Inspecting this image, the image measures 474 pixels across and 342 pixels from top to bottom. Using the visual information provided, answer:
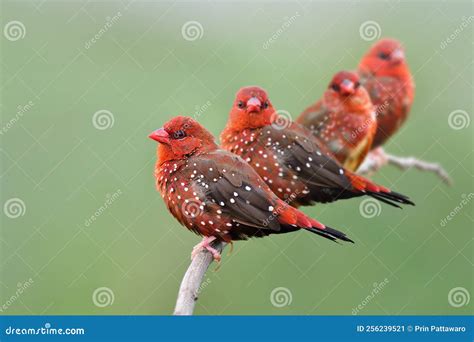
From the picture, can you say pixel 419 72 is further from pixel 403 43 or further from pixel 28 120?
pixel 28 120

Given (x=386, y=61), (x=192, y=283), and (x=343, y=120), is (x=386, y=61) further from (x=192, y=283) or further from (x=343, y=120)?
(x=192, y=283)

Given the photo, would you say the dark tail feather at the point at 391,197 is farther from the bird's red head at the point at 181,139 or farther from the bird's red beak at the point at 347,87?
the bird's red head at the point at 181,139

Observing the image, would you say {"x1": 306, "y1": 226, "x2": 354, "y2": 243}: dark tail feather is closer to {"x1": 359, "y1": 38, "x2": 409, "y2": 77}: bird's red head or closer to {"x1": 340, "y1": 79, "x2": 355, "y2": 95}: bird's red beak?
{"x1": 340, "y1": 79, "x2": 355, "y2": 95}: bird's red beak

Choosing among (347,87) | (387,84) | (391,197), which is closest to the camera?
(391,197)

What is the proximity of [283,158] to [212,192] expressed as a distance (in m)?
0.83

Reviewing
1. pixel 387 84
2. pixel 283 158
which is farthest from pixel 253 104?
pixel 387 84

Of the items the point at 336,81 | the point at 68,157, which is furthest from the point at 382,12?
the point at 68,157

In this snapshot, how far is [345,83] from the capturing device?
6059 mm

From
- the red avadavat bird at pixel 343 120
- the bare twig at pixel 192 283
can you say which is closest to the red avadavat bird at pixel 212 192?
the bare twig at pixel 192 283

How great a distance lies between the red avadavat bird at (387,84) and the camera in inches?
284

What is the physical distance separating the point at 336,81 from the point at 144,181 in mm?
1847

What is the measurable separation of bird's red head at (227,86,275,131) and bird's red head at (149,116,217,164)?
1.83 ft

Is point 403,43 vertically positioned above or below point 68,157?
above

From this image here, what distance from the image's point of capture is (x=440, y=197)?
673cm
